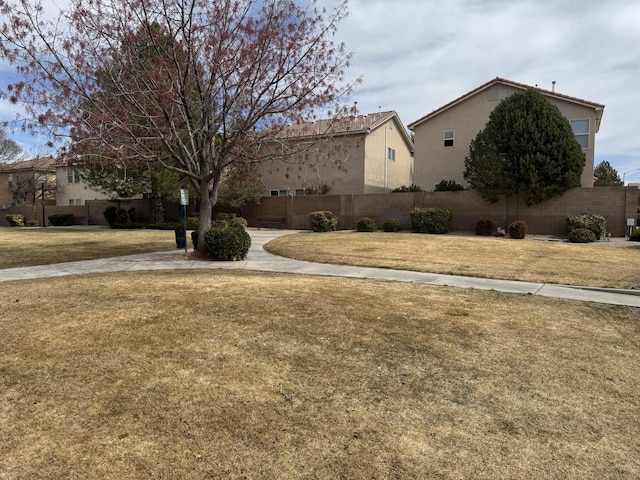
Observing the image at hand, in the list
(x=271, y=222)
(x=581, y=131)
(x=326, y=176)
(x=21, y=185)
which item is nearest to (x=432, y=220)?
(x=326, y=176)

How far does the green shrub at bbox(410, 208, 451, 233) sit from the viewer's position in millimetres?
22297

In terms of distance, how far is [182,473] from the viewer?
274cm

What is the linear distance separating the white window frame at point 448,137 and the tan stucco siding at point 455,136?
3.4 inches

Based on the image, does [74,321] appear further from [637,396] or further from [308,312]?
[637,396]

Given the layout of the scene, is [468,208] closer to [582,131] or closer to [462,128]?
A: [462,128]

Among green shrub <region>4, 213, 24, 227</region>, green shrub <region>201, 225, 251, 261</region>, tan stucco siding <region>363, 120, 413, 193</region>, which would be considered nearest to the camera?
green shrub <region>201, 225, 251, 261</region>

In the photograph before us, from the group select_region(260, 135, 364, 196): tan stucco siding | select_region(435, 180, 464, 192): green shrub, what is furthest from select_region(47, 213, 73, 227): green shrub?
select_region(435, 180, 464, 192): green shrub

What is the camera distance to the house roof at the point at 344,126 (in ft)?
41.9

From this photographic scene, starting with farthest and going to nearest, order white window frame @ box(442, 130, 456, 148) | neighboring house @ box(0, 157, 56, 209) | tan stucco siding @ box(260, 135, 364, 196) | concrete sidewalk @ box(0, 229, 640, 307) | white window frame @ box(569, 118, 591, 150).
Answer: neighboring house @ box(0, 157, 56, 209) < tan stucco siding @ box(260, 135, 364, 196) < white window frame @ box(442, 130, 456, 148) < white window frame @ box(569, 118, 591, 150) < concrete sidewalk @ box(0, 229, 640, 307)

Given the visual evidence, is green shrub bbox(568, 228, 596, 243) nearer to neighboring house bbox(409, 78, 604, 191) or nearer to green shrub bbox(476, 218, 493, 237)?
green shrub bbox(476, 218, 493, 237)

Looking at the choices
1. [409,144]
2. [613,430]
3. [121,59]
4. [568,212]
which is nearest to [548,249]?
[568,212]

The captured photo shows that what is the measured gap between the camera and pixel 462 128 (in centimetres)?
2730

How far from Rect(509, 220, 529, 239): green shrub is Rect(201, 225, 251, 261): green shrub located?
45.2ft

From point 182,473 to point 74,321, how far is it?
4.02 metres
